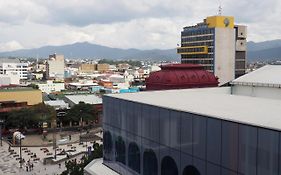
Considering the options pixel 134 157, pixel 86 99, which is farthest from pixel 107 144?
pixel 86 99

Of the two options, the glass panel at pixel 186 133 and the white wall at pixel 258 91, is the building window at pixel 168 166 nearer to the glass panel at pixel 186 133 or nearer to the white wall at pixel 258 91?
the glass panel at pixel 186 133

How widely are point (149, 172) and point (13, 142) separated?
5040cm

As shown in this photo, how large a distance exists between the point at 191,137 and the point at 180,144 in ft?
4.19

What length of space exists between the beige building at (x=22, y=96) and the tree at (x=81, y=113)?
35.3 feet

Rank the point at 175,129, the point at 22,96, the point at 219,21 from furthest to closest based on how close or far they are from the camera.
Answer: the point at 219,21
the point at 22,96
the point at 175,129

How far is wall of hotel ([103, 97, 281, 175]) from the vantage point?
773 inches

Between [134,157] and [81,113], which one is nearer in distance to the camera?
[134,157]

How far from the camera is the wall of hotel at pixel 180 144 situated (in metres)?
19.6

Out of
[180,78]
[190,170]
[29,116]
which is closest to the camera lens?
[190,170]

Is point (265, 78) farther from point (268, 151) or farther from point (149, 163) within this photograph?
point (268, 151)

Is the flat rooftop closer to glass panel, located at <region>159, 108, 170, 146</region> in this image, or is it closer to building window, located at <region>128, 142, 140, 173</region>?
glass panel, located at <region>159, 108, 170, 146</region>

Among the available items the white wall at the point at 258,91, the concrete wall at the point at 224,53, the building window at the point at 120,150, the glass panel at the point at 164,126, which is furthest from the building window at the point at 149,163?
the concrete wall at the point at 224,53

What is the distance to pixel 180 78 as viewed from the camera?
6325 centimetres

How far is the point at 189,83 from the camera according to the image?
63.7m
